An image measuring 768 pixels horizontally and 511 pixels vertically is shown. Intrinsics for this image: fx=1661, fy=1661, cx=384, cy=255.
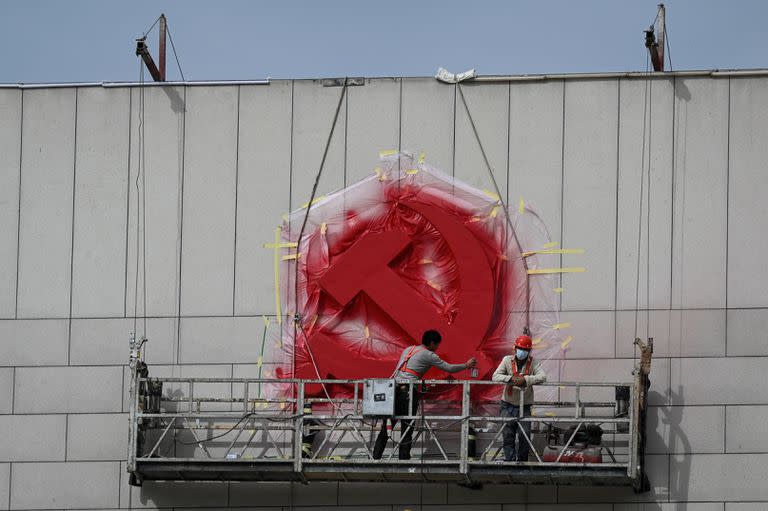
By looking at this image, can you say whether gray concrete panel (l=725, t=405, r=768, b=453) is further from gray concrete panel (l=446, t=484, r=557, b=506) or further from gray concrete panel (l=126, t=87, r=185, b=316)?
gray concrete panel (l=126, t=87, r=185, b=316)

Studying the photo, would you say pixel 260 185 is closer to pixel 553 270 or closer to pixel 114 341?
pixel 114 341

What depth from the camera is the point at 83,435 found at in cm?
2502

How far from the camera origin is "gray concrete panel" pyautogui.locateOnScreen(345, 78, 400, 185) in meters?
25.2

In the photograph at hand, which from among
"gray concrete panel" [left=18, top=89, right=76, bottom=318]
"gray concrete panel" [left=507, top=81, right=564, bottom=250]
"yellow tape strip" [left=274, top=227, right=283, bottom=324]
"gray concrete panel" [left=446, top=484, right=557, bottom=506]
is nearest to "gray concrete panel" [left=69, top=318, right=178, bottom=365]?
"gray concrete panel" [left=18, top=89, right=76, bottom=318]

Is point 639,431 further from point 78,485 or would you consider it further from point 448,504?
point 78,485

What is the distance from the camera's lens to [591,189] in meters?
24.8

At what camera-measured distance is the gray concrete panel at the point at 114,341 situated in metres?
25.2

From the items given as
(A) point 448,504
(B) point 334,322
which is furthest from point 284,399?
(A) point 448,504

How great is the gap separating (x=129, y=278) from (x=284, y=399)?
3044 mm

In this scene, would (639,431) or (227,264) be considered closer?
(639,431)

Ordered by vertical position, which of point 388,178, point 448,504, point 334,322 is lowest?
point 448,504

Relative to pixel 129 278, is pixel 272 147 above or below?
above

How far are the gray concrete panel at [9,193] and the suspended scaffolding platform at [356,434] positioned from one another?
2.79 m

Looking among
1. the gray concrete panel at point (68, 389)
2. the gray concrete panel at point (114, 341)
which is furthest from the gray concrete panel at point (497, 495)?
the gray concrete panel at point (68, 389)
